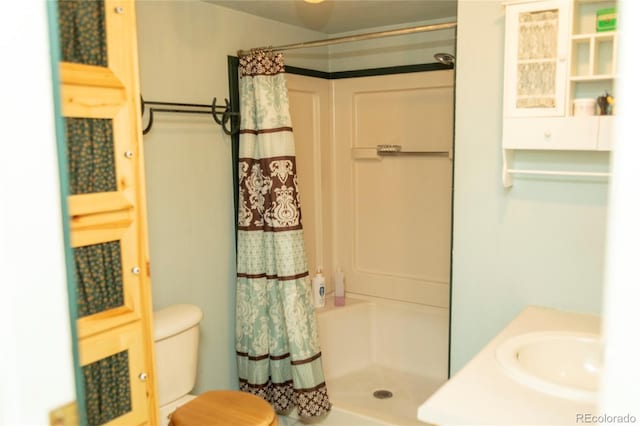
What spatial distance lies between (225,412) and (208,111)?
136cm

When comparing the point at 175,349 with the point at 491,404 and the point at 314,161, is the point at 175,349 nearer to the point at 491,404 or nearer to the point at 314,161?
the point at 491,404

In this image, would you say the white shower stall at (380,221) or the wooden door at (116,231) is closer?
the wooden door at (116,231)

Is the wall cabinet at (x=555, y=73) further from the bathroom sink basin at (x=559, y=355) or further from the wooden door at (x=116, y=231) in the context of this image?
the wooden door at (x=116, y=231)

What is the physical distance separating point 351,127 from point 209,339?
1623 mm

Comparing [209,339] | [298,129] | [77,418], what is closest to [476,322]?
[209,339]

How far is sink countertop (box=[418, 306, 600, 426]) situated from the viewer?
1315 mm

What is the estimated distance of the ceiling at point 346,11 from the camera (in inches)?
108

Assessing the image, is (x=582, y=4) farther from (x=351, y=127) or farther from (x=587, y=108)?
(x=351, y=127)

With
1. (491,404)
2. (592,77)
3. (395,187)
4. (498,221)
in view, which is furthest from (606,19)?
(395,187)

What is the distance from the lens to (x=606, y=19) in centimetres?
173

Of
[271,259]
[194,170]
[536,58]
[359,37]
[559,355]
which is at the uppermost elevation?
[359,37]

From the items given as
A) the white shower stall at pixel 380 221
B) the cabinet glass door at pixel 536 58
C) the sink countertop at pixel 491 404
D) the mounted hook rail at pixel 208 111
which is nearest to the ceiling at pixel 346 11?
the white shower stall at pixel 380 221

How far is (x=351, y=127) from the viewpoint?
3576mm

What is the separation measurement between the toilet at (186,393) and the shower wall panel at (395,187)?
1449 millimetres
